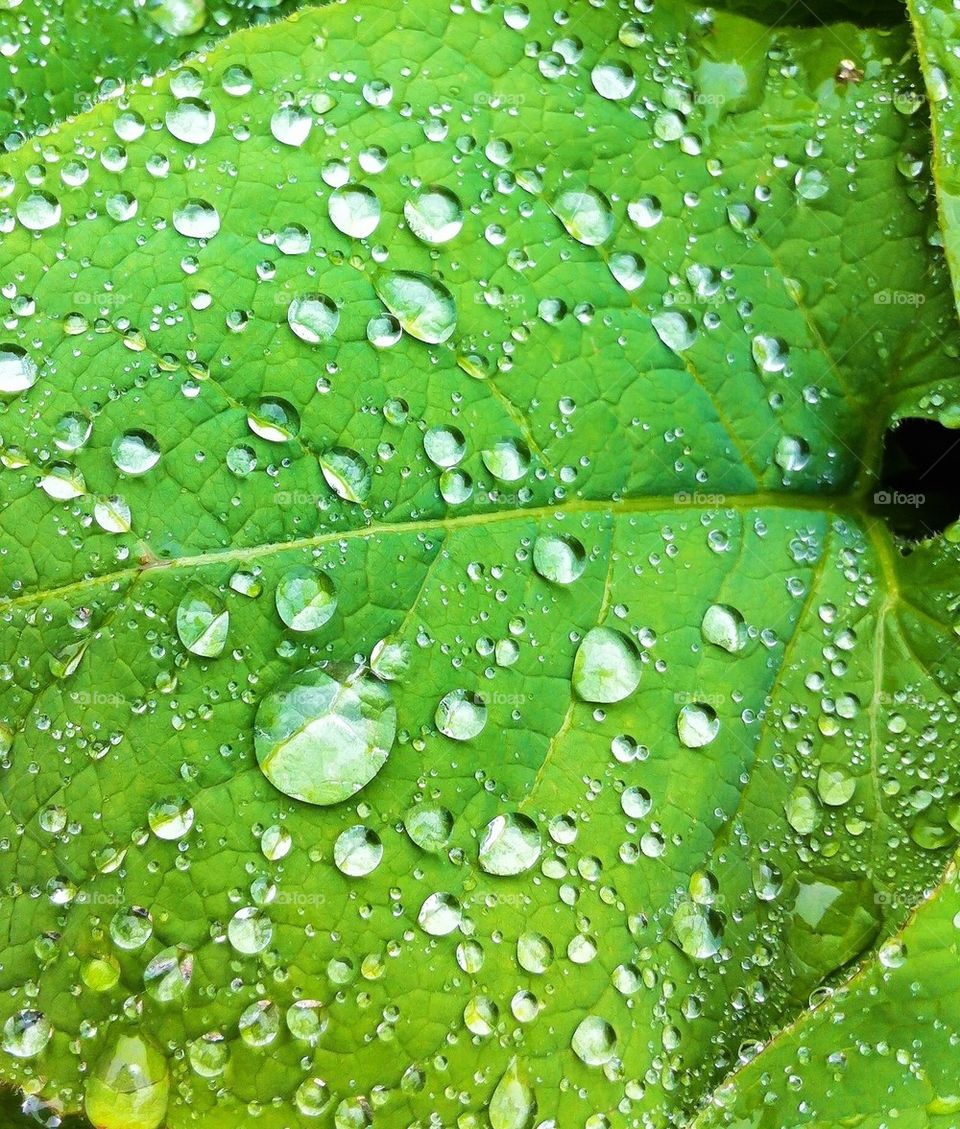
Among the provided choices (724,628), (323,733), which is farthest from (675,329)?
(323,733)

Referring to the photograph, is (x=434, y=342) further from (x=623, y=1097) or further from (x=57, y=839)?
(x=623, y=1097)

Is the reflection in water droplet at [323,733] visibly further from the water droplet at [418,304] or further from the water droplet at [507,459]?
the water droplet at [418,304]

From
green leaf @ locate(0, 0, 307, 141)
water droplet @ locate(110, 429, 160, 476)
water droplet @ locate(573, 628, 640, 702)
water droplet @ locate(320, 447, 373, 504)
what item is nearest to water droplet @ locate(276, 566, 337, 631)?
water droplet @ locate(320, 447, 373, 504)

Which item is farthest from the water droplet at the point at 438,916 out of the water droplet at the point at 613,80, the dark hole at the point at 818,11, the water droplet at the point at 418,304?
the dark hole at the point at 818,11

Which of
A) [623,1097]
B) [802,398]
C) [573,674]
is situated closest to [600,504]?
[573,674]

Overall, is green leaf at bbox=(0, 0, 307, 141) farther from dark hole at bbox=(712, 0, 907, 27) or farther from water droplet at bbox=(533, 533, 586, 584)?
water droplet at bbox=(533, 533, 586, 584)

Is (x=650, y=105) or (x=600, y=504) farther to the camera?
(x=650, y=105)
